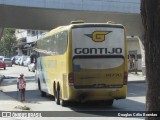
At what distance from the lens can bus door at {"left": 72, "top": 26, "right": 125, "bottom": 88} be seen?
17094 mm

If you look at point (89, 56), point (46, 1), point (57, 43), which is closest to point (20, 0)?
point (46, 1)

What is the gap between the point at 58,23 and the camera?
120 ft

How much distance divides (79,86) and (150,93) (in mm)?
11547

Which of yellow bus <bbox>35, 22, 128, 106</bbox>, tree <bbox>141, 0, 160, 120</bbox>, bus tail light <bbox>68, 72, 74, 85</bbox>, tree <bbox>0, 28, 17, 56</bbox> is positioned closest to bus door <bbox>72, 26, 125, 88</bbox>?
yellow bus <bbox>35, 22, 128, 106</bbox>

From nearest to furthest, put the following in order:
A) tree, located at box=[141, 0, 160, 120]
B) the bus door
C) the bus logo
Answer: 1. tree, located at box=[141, 0, 160, 120]
2. the bus door
3. the bus logo

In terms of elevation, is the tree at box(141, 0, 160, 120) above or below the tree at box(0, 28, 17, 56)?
below

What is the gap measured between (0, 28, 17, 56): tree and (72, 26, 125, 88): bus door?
88.0 metres

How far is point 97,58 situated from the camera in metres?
17.2

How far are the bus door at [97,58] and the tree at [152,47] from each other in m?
11.5

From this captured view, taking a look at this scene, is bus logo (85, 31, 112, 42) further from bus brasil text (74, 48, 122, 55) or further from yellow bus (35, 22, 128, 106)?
bus brasil text (74, 48, 122, 55)

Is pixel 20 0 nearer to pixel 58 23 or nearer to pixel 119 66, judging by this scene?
pixel 58 23

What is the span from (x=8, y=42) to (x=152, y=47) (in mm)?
103989

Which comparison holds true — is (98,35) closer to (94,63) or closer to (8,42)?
(94,63)

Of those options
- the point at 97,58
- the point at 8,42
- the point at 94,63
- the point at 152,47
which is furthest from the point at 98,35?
the point at 8,42
